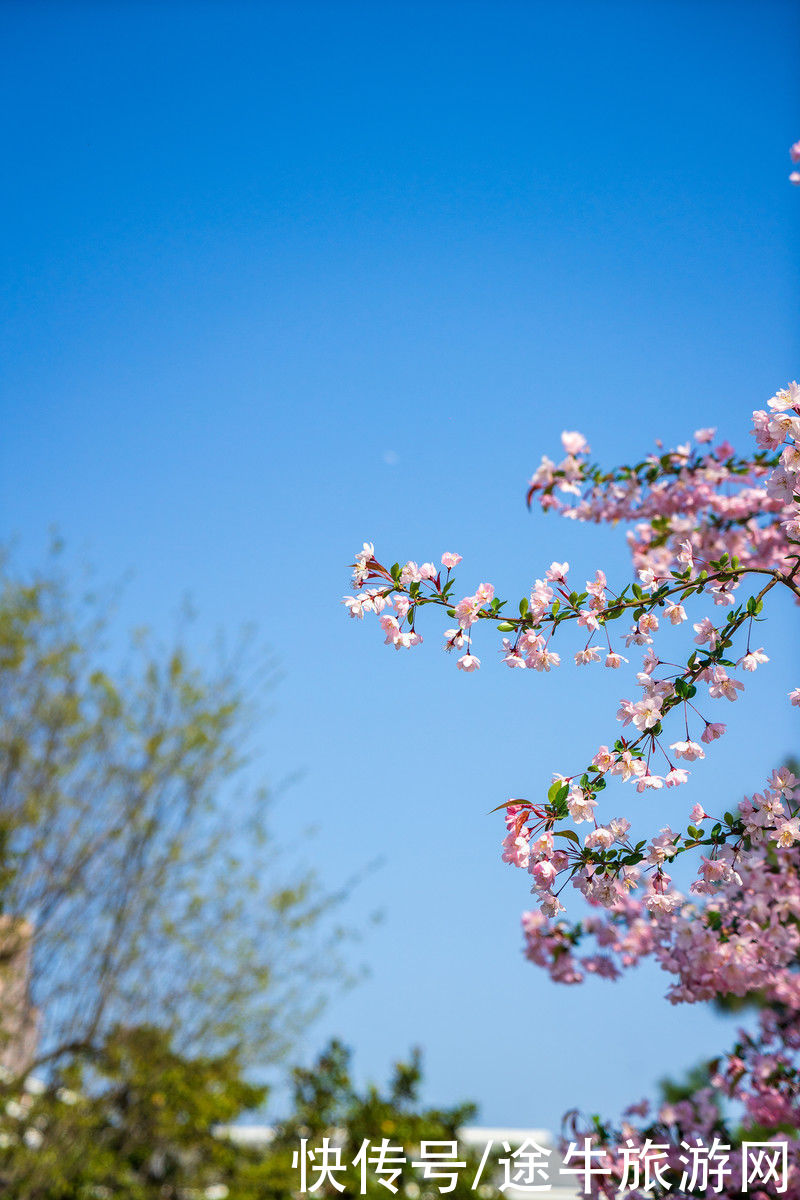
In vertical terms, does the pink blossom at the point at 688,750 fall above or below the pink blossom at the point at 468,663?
below

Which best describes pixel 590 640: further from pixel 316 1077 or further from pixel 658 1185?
pixel 316 1077

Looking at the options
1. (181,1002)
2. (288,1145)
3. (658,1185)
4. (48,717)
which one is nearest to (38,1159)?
(181,1002)

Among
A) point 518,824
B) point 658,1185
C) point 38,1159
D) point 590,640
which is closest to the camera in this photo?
point 518,824

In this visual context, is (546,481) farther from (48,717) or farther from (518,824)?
(48,717)

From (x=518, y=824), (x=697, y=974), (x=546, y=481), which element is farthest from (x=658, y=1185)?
(x=546, y=481)

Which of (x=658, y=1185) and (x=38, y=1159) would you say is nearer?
(x=658, y=1185)

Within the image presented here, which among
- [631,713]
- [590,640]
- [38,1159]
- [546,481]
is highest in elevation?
[546,481]

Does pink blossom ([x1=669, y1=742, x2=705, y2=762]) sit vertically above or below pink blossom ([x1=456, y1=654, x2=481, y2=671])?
below

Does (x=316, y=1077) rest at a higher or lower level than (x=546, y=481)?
lower

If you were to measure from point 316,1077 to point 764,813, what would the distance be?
22.4 ft

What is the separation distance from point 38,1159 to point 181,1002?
1.41m

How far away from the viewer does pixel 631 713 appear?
2133 millimetres

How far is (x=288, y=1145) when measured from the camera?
7.68m

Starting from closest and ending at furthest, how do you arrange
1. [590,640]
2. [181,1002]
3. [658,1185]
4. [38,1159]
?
[590,640] < [658,1185] < [38,1159] < [181,1002]
